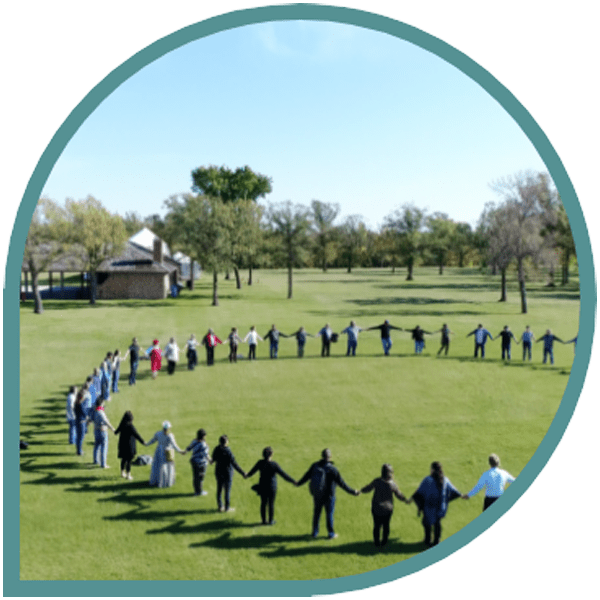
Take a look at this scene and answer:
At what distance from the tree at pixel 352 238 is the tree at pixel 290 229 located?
931 mm

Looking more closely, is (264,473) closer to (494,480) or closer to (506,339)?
(494,480)

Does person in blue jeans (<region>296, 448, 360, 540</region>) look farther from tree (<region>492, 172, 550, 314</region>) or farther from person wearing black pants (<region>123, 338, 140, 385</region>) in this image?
person wearing black pants (<region>123, 338, 140, 385</region>)

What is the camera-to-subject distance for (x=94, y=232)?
2370cm

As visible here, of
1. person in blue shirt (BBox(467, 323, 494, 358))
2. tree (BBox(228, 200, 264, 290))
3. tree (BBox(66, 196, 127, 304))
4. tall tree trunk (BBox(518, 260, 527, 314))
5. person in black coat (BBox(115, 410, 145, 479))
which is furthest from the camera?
person in blue shirt (BBox(467, 323, 494, 358))

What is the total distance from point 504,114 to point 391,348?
39.7 feet

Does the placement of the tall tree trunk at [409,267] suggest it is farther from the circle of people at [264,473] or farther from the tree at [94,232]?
the tree at [94,232]

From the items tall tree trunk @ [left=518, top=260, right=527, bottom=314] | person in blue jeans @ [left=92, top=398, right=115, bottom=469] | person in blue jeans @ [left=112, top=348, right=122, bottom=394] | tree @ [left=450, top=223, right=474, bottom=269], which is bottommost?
person in blue jeans @ [left=92, top=398, right=115, bottom=469]

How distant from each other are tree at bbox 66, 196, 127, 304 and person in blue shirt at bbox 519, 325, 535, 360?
12.3 m

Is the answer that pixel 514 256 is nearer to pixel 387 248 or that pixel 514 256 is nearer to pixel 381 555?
pixel 387 248

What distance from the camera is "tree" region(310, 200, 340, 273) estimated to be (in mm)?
14727

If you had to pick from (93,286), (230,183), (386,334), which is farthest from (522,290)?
(93,286)

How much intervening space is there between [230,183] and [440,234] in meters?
5.32

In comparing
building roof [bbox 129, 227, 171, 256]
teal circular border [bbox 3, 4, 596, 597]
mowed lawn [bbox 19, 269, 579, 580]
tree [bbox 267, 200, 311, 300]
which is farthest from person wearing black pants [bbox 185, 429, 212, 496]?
building roof [bbox 129, 227, 171, 256]

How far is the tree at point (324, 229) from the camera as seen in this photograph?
14.7 metres
